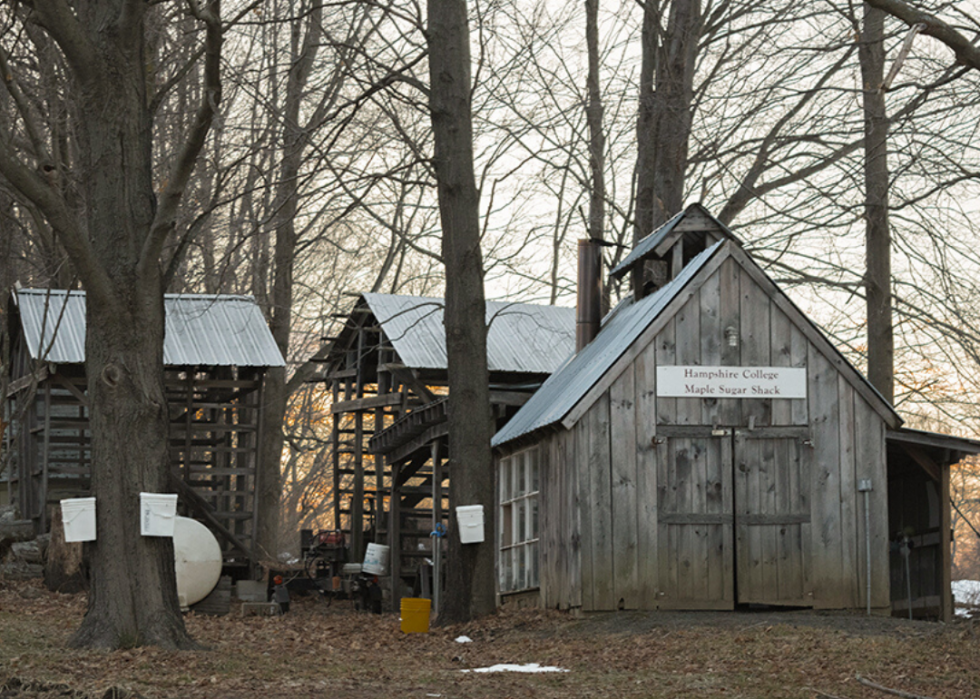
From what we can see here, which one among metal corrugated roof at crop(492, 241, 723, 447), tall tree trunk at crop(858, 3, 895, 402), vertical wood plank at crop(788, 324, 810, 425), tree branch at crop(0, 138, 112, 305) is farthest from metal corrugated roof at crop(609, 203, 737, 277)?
tree branch at crop(0, 138, 112, 305)

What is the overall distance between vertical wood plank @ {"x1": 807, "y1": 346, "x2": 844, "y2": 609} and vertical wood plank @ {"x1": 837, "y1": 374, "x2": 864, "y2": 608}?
0.20 feet

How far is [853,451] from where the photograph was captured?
54.6ft

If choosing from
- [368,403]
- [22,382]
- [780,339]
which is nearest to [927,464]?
[780,339]

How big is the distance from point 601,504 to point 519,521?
9.92 ft

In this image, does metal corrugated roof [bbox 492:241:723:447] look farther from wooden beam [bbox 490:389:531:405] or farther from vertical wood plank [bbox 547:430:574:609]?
vertical wood plank [bbox 547:430:574:609]

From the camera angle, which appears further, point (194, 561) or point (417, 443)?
point (417, 443)

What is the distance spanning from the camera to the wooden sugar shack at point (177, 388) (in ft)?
75.5

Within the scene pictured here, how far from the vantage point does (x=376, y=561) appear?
23125 millimetres

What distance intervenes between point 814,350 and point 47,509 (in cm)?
1471

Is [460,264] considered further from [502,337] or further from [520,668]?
[502,337]

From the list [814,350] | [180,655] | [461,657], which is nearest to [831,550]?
[814,350]

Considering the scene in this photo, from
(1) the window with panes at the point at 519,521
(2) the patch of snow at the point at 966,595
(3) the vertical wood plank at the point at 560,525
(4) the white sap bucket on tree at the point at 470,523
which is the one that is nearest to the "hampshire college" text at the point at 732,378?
(3) the vertical wood plank at the point at 560,525

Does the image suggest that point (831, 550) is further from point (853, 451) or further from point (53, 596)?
point (53, 596)

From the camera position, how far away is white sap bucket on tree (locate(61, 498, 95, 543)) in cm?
1211
